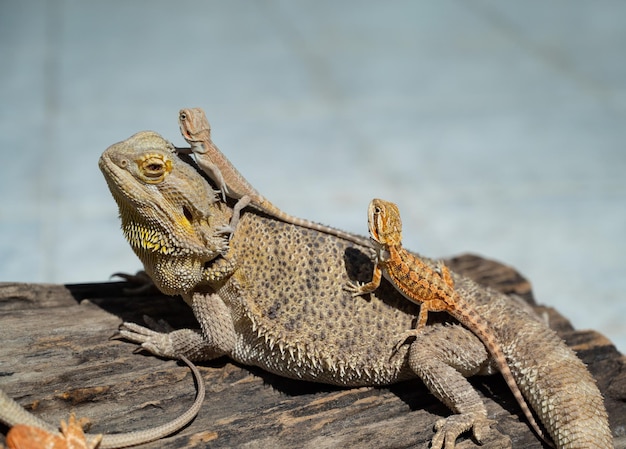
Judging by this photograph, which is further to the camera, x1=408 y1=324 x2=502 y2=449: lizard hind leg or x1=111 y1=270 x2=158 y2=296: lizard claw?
x1=111 y1=270 x2=158 y2=296: lizard claw

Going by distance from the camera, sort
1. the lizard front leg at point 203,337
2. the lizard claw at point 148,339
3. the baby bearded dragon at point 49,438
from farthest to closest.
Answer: the lizard claw at point 148,339 → the lizard front leg at point 203,337 → the baby bearded dragon at point 49,438

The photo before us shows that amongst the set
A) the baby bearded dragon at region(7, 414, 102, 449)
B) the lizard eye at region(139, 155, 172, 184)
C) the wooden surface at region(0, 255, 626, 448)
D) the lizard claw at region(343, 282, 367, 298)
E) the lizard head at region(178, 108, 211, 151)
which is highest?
the lizard head at region(178, 108, 211, 151)

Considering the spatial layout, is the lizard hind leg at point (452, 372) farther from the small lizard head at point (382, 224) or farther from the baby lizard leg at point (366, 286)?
the small lizard head at point (382, 224)

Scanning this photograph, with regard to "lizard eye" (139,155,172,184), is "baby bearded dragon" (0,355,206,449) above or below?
below

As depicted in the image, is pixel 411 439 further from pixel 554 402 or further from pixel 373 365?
pixel 554 402

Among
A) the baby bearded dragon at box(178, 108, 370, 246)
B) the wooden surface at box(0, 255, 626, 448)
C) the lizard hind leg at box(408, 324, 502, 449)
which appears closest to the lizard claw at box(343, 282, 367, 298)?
the baby bearded dragon at box(178, 108, 370, 246)

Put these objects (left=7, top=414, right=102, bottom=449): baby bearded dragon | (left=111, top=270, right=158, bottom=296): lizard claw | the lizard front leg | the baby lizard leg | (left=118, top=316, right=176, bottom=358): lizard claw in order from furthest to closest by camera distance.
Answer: (left=111, top=270, right=158, bottom=296): lizard claw
(left=118, top=316, right=176, bottom=358): lizard claw
the lizard front leg
the baby lizard leg
(left=7, top=414, right=102, bottom=449): baby bearded dragon

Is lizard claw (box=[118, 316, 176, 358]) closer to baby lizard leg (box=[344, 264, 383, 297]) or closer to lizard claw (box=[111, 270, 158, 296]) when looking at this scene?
lizard claw (box=[111, 270, 158, 296])

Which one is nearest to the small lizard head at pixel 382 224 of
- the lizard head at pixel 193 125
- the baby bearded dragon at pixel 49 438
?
the lizard head at pixel 193 125
